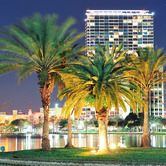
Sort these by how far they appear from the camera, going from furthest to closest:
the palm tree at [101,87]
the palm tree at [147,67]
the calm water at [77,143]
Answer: the calm water at [77,143], the palm tree at [147,67], the palm tree at [101,87]

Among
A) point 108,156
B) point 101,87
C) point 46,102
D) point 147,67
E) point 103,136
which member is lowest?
point 108,156

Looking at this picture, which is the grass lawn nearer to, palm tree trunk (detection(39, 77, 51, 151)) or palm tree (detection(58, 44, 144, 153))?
palm tree (detection(58, 44, 144, 153))

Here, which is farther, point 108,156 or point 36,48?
point 36,48

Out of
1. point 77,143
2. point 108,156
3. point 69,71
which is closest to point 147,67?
point 69,71

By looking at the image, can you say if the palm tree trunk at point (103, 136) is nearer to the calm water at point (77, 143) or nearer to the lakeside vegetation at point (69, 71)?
the lakeside vegetation at point (69, 71)

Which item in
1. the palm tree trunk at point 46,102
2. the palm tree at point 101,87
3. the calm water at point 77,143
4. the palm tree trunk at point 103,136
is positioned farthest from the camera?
the calm water at point 77,143

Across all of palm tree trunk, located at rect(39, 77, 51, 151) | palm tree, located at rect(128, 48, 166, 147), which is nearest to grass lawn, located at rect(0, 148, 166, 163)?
palm tree trunk, located at rect(39, 77, 51, 151)

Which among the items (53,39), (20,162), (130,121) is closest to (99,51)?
(53,39)

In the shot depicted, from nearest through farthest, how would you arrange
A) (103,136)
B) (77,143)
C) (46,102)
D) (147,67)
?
(103,136) < (46,102) < (147,67) < (77,143)

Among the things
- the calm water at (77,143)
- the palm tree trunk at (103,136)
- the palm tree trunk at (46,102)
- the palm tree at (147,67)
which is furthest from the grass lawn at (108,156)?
the calm water at (77,143)

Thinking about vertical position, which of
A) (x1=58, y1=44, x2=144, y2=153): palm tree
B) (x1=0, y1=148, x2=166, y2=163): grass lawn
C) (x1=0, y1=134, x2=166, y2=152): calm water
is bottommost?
(x1=0, y1=134, x2=166, y2=152): calm water

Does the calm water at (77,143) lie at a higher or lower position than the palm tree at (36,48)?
lower

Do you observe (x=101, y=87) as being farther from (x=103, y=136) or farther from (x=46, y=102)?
(x=46, y=102)

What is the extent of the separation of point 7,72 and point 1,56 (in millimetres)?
1706
